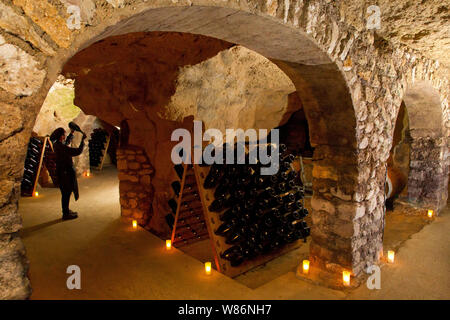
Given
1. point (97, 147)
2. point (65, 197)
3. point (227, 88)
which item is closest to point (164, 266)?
point (227, 88)

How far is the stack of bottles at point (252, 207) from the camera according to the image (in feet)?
10.9

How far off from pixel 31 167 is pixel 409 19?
7.11 metres

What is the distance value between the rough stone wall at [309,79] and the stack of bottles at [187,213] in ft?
5.02

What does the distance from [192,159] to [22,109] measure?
96.7 inches

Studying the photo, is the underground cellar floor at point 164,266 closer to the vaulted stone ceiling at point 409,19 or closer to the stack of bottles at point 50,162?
the vaulted stone ceiling at point 409,19

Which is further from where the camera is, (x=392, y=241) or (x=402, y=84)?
(x=392, y=241)

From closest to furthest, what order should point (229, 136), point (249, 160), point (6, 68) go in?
point (6, 68)
point (249, 160)
point (229, 136)

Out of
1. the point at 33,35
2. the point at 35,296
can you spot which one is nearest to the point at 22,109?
the point at 33,35

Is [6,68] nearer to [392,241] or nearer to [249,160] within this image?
[249,160]

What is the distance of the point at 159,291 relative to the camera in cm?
264

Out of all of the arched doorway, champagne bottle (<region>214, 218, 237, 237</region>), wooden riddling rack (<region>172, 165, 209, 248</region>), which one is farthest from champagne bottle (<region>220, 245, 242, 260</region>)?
the arched doorway

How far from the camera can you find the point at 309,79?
8.13 feet

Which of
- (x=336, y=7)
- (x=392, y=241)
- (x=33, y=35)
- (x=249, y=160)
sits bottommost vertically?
(x=392, y=241)

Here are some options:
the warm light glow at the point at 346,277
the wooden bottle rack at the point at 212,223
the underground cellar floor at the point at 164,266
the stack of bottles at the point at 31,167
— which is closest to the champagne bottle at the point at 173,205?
the wooden bottle rack at the point at 212,223
